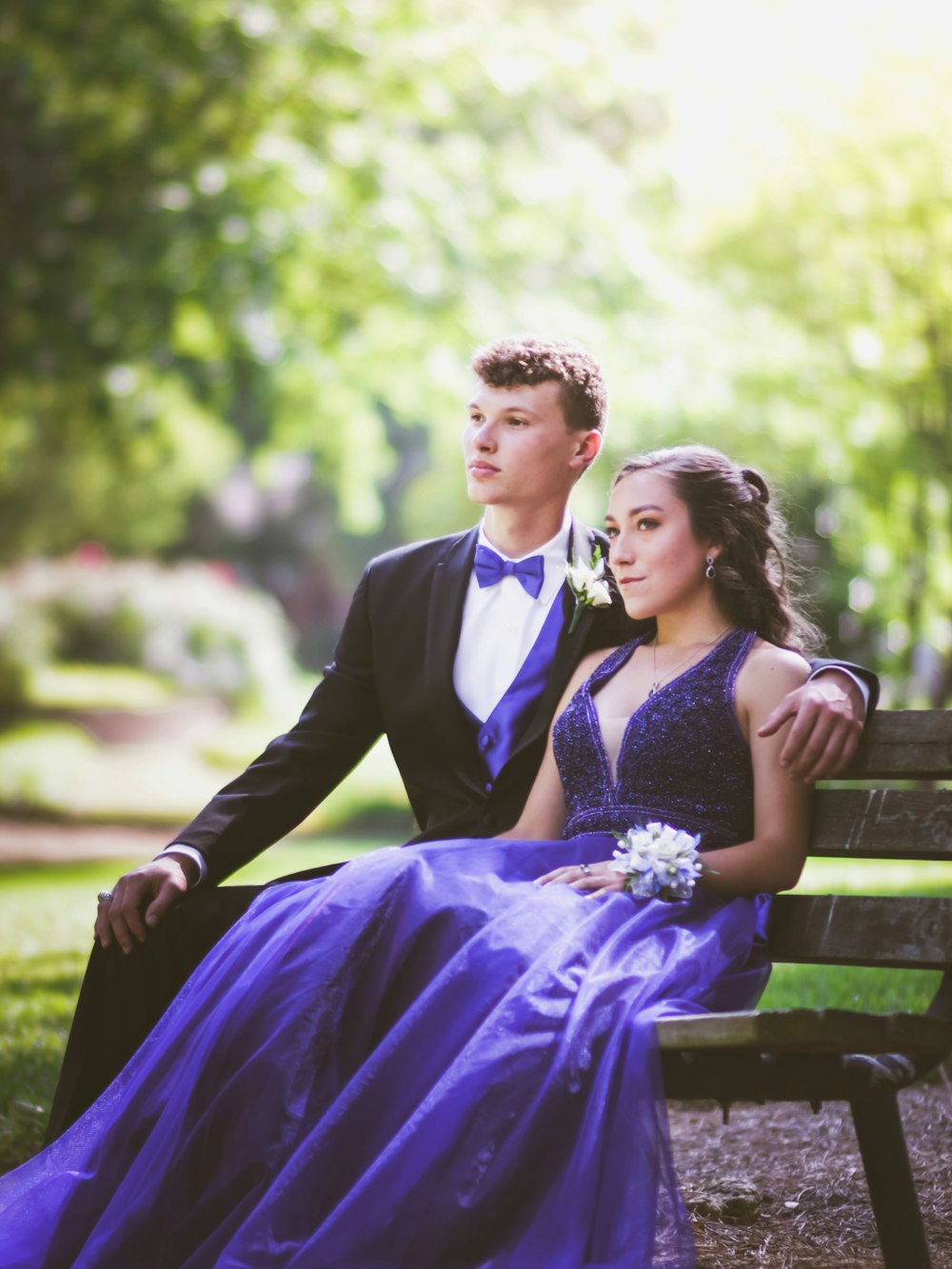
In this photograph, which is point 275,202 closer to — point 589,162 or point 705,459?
point 589,162

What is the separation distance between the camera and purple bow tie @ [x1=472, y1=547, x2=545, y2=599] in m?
3.68

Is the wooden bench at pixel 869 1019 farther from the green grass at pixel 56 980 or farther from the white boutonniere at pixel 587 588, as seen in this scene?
the green grass at pixel 56 980

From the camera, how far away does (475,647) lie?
12.0 ft

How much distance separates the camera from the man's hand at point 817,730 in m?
2.81

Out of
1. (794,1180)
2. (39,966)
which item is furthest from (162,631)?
(794,1180)

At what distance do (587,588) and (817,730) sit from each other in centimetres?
86

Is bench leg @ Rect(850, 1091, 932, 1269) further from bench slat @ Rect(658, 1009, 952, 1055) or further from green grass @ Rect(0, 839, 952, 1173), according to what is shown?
green grass @ Rect(0, 839, 952, 1173)

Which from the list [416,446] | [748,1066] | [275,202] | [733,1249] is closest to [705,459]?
[748,1066]

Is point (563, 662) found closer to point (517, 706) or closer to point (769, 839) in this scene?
point (517, 706)

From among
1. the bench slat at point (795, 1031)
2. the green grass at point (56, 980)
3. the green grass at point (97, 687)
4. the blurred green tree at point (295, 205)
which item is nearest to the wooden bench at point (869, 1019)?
the bench slat at point (795, 1031)

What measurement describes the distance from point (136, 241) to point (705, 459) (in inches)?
259

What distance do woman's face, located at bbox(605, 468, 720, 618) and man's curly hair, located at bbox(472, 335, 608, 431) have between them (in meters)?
0.39

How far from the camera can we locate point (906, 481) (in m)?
13.0

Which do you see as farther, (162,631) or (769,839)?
(162,631)
